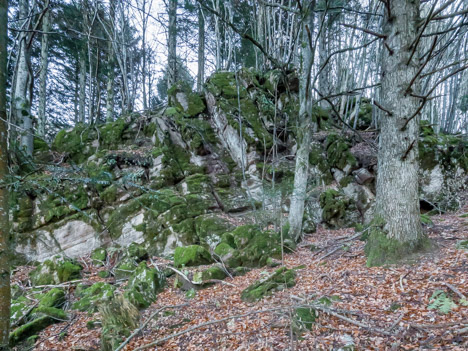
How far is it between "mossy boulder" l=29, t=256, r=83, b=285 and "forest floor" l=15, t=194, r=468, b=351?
1.89 metres

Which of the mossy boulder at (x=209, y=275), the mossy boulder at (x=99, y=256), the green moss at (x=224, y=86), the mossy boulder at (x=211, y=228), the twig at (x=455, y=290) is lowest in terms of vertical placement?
the mossy boulder at (x=99, y=256)

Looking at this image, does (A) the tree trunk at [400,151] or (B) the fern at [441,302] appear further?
(A) the tree trunk at [400,151]

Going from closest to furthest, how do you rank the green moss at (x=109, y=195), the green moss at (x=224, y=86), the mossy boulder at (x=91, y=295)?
the mossy boulder at (x=91, y=295), the green moss at (x=109, y=195), the green moss at (x=224, y=86)

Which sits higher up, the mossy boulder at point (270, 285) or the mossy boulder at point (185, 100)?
the mossy boulder at point (185, 100)

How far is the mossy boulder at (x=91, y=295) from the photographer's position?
515 cm

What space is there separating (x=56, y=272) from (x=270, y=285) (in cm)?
595

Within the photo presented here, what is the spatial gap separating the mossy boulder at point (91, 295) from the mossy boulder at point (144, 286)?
457 millimetres

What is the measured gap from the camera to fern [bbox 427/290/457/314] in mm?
2764

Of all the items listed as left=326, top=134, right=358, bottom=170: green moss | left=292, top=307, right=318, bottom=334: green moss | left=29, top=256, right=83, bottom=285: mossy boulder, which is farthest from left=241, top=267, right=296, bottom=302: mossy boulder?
left=326, top=134, right=358, bottom=170: green moss

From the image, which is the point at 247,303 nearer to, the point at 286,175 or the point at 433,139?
the point at 286,175

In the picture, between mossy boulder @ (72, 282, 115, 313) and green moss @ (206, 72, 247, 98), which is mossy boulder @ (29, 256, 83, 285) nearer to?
mossy boulder @ (72, 282, 115, 313)

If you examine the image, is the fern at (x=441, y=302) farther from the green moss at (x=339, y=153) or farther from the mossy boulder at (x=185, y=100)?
the mossy boulder at (x=185, y=100)

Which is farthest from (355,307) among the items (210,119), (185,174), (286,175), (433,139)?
(210,119)

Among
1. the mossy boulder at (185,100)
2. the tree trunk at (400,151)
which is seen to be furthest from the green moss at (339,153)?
the mossy boulder at (185,100)
